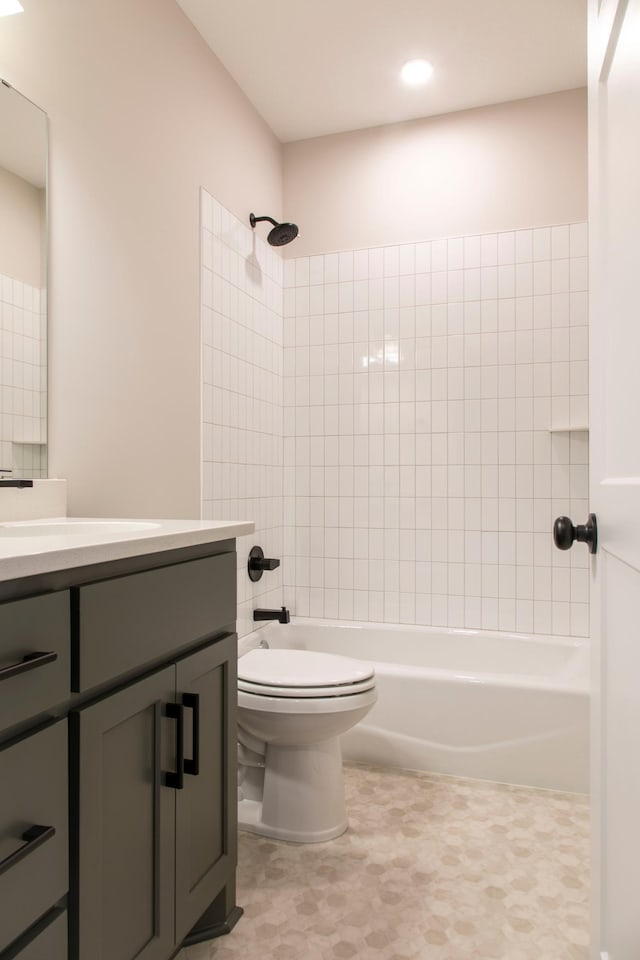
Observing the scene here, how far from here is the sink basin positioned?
1396mm

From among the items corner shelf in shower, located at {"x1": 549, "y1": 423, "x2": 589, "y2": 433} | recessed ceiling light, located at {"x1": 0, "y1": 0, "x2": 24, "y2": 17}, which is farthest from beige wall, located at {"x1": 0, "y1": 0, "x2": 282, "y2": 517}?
corner shelf in shower, located at {"x1": 549, "y1": 423, "x2": 589, "y2": 433}

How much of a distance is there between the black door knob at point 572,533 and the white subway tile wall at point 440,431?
1.62 meters

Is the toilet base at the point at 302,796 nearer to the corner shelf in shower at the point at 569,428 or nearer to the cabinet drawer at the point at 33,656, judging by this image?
the cabinet drawer at the point at 33,656

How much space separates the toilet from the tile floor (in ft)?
0.21

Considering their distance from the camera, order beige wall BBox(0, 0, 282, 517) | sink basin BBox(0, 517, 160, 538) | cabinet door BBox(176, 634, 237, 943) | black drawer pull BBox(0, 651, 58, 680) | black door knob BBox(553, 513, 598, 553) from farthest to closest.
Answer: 1. beige wall BBox(0, 0, 282, 517)
2. sink basin BBox(0, 517, 160, 538)
3. cabinet door BBox(176, 634, 237, 943)
4. black door knob BBox(553, 513, 598, 553)
5. black drawer pull BBox(0, 651, 58, 680)

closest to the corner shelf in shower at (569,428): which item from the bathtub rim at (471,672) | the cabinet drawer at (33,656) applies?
the bathtub rim at (471,672)

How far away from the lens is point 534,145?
106 inches

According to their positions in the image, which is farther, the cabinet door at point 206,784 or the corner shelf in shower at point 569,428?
the corner shelf in shower at point 569,428

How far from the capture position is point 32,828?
0.81 m

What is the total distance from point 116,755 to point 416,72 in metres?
2.64

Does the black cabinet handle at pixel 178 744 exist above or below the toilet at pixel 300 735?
above

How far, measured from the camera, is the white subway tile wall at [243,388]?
232cm

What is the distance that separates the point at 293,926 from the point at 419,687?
3.17ft

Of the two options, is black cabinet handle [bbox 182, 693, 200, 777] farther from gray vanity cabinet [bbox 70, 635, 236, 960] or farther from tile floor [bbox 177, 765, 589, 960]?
tile floor [bbox 177, 765, 589, 960]
